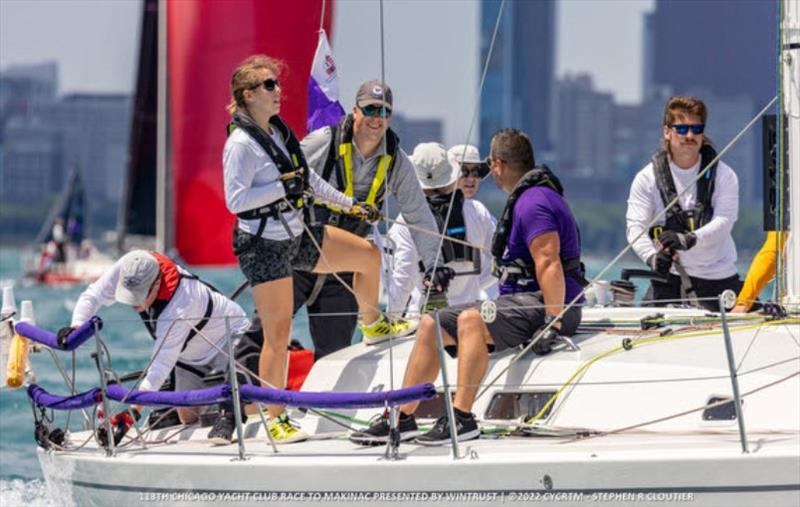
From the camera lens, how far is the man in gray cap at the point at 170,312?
691cm

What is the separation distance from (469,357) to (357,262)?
1.08 m

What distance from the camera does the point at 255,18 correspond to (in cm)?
931

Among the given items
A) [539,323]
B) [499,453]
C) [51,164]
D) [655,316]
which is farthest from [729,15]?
[51,164]

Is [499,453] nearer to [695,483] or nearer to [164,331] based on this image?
[695,483]

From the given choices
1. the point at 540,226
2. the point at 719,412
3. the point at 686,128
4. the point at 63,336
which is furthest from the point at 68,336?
the point at 686,128

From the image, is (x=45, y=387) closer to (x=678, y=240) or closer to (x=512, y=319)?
(x=678, y=240)

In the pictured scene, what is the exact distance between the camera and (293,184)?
6691 millimetres

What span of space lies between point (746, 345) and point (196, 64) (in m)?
5.94

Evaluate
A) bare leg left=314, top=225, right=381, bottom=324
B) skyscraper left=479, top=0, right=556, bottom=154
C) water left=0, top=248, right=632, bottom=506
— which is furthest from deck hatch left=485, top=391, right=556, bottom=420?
skyscraper left=479, top=0, right=556, bottom=154

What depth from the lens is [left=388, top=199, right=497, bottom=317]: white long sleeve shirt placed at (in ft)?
26.0

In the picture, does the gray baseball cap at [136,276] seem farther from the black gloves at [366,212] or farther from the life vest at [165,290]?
the black gloves at [366,212]

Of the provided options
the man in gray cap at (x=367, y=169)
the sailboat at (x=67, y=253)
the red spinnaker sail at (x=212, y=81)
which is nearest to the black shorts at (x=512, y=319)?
the man in gray cap at (x=367, y=169)

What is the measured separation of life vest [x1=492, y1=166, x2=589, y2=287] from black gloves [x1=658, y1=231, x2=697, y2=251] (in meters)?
0.74

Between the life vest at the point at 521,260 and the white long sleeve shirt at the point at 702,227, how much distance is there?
2.44 ft
